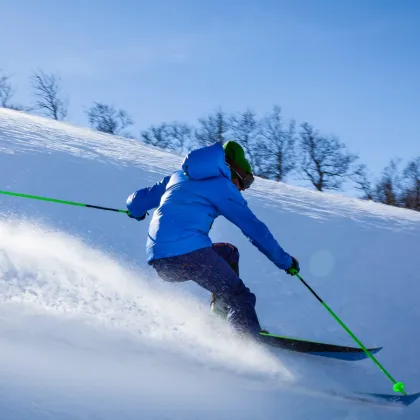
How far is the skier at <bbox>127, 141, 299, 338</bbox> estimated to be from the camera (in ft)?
12.1

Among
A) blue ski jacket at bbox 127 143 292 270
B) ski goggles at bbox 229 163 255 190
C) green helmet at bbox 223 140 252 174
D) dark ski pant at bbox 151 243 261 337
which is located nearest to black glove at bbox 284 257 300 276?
blue ski jacket at bbox 127 143 292 270

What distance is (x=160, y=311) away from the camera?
169 inches

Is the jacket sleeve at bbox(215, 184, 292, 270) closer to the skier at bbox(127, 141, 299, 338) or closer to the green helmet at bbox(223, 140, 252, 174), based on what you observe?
the skier at bbox(127, 141, 299, 338)

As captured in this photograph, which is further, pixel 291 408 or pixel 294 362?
pixel 294 362

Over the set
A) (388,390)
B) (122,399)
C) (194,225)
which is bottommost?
(388,390)

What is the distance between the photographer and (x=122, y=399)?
2.64 meters

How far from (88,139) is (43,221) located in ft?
A: 18.0

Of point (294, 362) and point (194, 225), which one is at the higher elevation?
point (194, 225)

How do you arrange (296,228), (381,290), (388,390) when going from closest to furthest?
(388,390) < (381,290) < (296,228)

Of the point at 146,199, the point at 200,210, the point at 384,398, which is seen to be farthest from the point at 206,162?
the point at 384,398

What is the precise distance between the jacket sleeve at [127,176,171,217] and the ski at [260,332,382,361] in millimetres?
1456

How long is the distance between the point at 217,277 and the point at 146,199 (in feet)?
3.55

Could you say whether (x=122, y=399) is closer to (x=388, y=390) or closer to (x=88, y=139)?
(x=388, y=390)

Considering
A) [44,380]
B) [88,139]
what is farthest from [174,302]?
[88,139]
